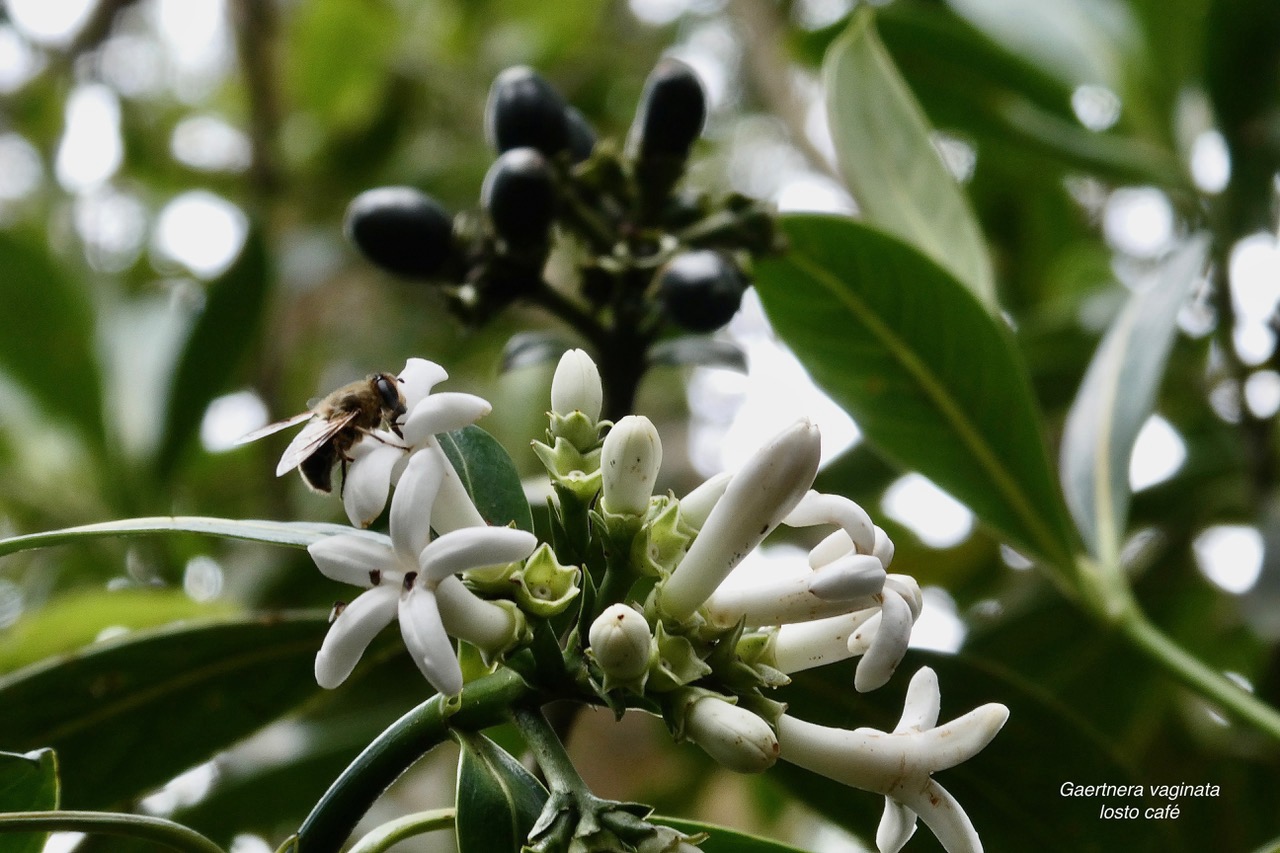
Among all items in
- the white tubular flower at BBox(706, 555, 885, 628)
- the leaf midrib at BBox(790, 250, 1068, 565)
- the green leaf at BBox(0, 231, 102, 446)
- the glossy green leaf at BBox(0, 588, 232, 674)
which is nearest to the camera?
the white tubular flower at BBox(706, 555, 885, 628)

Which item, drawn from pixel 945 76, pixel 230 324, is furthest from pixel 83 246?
pixel 945 76

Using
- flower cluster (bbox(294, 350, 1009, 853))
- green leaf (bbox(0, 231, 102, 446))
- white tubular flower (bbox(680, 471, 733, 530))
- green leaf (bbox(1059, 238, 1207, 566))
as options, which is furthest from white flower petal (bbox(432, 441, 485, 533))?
green leaf (bbox(0, 231, 102, 446))

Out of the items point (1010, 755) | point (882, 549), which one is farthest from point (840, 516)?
point (1010, 755)

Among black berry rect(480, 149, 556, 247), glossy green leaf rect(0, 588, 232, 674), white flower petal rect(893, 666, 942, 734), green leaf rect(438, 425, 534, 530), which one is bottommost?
white flower petal rect(893, 666, 942, 734)

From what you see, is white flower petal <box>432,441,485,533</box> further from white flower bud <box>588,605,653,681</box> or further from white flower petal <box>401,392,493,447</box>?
white flower bud <box>588,605,653,681</box>

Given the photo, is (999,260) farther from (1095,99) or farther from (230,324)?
(230,324)

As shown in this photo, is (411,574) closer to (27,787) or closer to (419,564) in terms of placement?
(419,564)

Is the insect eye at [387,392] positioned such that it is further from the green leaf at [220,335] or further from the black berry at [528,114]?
the green leaf at [220,335]

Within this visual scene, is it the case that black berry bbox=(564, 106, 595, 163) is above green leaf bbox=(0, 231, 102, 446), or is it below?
below
